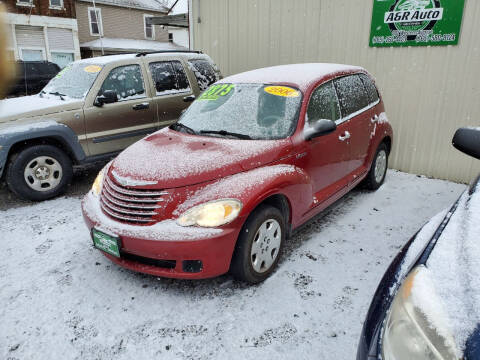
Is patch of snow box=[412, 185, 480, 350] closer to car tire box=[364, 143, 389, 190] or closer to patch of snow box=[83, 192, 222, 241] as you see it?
patch of snow box=[83, 192, 222, 241]

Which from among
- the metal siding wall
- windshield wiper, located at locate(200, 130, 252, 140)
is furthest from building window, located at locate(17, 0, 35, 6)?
the metal siding wall

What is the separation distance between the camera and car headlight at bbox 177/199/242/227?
2580mm

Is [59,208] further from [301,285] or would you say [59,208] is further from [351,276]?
[351,276]

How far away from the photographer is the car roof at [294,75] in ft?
11.9

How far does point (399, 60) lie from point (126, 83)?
13.9 feet

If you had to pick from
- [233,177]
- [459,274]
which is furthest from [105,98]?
[459,274]

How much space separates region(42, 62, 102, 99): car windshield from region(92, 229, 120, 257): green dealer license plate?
2.82 m

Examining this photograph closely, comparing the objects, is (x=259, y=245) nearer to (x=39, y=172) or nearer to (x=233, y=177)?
(x=233, y=177)

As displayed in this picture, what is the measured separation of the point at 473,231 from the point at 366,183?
3550 millimetres

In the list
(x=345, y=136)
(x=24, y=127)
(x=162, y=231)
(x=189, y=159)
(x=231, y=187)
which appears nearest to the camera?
(x=162, y=231)

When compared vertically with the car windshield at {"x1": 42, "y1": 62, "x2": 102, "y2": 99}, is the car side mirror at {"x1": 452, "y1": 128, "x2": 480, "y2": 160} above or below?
below

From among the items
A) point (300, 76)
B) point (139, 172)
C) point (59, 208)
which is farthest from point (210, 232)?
point (59, 208)

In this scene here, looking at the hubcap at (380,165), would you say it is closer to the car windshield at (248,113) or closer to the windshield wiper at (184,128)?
the car windshield at (248,113)

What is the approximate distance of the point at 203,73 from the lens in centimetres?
626
